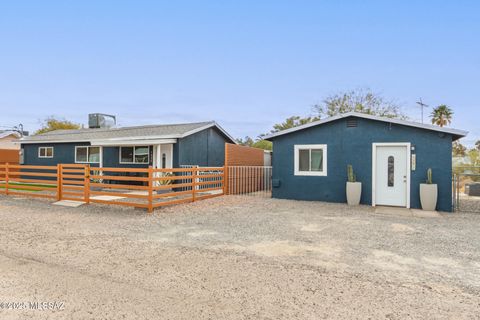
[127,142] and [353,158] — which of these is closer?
[353,158]

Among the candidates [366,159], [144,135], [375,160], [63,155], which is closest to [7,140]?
[63,155]

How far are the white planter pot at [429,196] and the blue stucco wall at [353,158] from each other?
29cm

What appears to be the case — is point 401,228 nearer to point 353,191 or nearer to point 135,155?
point 353,191

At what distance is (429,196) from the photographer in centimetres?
928

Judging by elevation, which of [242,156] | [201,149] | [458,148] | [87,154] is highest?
[458,148]

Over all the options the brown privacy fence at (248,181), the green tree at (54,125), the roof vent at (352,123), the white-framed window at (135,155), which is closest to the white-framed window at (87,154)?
the white-framed window at (135,155)

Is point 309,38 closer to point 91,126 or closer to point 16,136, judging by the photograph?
point 91,126

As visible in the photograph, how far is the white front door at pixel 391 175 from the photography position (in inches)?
392

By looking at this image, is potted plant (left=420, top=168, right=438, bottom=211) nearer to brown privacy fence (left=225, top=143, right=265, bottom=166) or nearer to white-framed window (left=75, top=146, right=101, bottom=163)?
brown privacy fence (left=225, top=143, right=265, bottom=166)

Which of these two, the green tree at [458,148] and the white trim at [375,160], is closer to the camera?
the white trim at [375,160]

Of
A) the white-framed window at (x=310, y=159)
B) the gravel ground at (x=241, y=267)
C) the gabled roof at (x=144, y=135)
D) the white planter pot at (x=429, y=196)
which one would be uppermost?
the gabled roof at (x=144, y=135)

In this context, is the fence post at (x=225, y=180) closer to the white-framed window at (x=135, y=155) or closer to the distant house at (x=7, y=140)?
the white-framed window at (x=135, y=155)

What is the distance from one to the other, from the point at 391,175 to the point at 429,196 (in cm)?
125

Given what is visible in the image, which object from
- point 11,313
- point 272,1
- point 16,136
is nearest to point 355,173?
point 272,1
